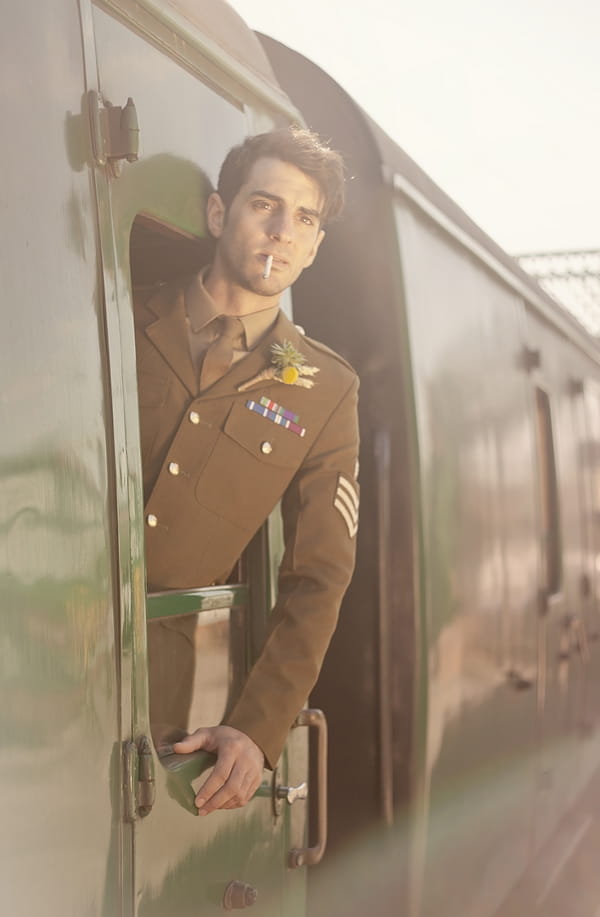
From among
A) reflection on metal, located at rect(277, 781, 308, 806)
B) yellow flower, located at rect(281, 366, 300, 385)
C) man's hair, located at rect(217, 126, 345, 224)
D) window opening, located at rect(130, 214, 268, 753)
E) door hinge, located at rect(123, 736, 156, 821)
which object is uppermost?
man's hair, located at rect(217, 126, 345, 224)

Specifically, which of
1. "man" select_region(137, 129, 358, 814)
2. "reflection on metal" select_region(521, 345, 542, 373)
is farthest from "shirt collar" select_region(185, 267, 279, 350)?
"reflection on metal" select_region(521, 345, 542, 373)

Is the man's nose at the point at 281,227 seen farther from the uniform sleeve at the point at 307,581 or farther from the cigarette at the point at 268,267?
the uniform sleeve at the point at 307,581

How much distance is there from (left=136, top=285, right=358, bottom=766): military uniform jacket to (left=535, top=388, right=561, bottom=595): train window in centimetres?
289

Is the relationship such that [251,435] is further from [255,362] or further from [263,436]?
[255,362]

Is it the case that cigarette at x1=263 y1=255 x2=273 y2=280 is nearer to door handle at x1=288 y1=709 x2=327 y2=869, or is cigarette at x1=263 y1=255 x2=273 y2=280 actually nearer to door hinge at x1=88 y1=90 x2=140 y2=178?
door hinge at x1=88 y1=90 x2=140 y2=178

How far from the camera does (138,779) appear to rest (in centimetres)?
198

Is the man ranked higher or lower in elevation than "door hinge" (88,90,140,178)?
lower

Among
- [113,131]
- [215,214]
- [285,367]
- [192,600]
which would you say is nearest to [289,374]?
[285,367]

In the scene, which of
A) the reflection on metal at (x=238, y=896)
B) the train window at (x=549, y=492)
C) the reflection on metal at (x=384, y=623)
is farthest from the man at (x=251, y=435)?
the train window at (x=549, y=492)

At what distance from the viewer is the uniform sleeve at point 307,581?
243cm

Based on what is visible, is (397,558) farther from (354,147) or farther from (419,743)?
(354,147)

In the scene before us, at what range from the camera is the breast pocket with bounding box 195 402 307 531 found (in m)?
2.42

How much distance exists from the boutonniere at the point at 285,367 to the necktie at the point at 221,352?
8 cm

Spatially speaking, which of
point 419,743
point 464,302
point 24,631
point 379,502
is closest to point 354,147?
point 464,302
